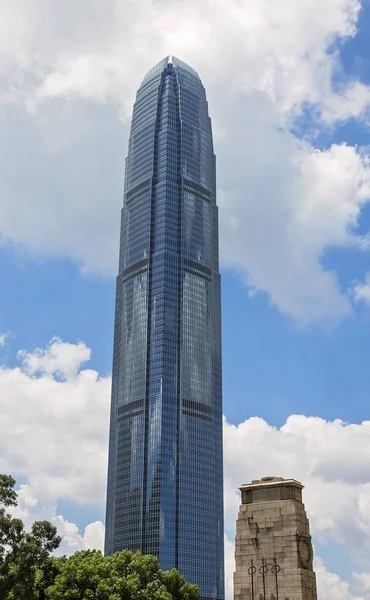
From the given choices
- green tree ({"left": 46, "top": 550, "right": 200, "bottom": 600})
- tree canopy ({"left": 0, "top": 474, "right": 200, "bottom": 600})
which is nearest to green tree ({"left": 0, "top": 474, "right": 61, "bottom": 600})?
tree canopy ({"left": 0, "top": 474, "right": 200, "bottom": 600})

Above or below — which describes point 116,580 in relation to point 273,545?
above

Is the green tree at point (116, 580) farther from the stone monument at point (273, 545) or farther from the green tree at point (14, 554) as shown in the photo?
the stone monument at point (273, 545)

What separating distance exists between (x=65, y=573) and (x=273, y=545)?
26826mm

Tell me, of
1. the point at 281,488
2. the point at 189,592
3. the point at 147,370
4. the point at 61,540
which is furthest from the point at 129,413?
the point at 281,488

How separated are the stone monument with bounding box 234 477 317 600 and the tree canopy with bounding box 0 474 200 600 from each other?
1585cm

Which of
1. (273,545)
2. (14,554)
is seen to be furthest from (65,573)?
(273,545)

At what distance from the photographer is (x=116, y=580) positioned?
66750 mm

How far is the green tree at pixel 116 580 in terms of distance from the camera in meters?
65.2

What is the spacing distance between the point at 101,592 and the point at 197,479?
12578 cm

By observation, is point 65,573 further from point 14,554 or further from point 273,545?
point 273,545

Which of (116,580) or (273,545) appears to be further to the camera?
(116,580)

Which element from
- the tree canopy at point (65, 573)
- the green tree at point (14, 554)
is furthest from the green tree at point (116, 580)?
the green tree at point (14, 554)

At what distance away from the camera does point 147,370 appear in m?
197

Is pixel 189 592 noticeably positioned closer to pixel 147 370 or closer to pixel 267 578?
pixel 267 578
